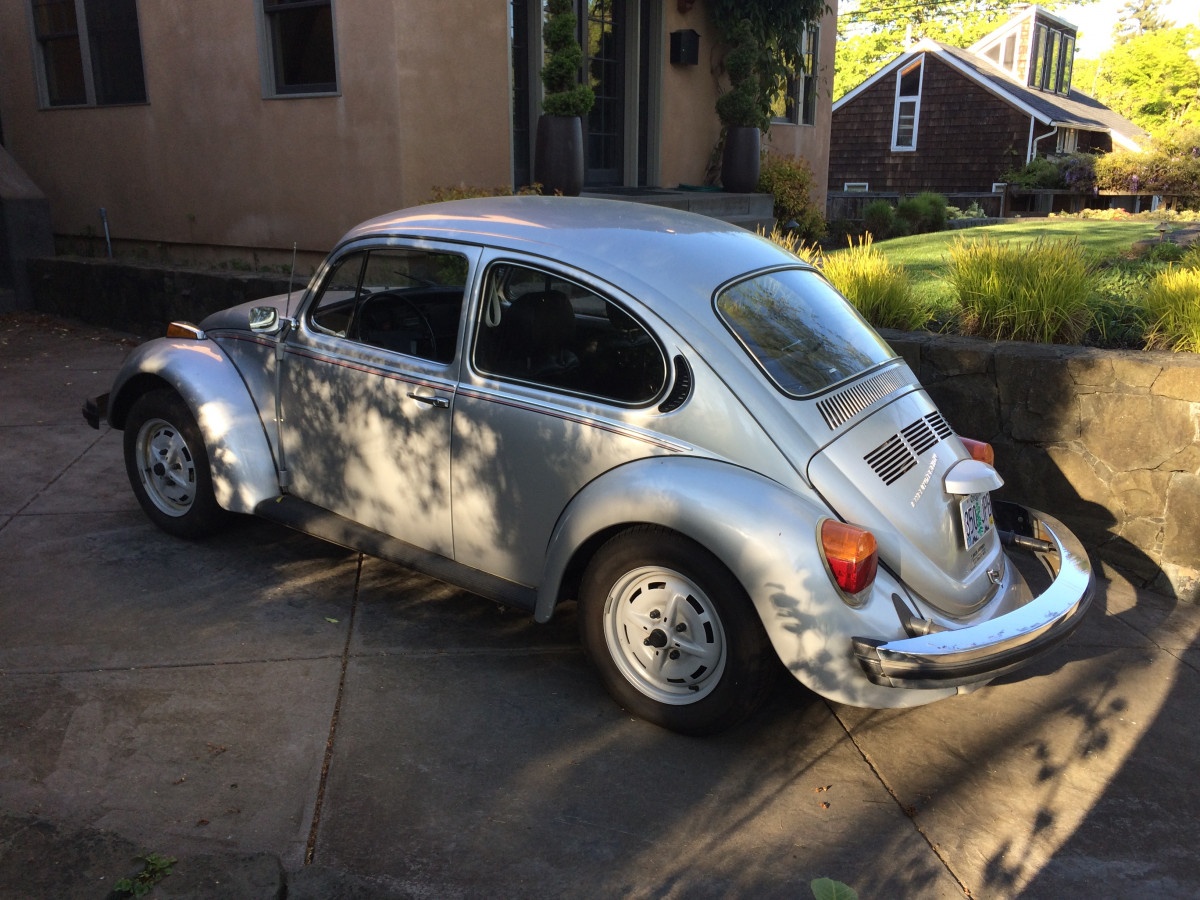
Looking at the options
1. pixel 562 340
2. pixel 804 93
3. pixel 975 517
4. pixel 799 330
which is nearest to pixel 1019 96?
pixel 804 93

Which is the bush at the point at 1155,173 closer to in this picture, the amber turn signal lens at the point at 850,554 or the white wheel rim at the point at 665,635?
the amber turn signal lens at the point at 850,554

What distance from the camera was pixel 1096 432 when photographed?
516cm

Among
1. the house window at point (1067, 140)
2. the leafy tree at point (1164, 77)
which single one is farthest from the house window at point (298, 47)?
the leafy tree at point (1164, 77)

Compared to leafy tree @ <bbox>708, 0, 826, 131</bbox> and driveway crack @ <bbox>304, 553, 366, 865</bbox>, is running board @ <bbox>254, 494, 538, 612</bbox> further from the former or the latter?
leafy tree @ <bbox>708, 0, 826, 131</bbox>

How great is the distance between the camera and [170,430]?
5000 mm

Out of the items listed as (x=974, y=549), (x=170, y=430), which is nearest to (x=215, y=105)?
(x=170, y=430)

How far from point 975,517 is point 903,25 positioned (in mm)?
59843

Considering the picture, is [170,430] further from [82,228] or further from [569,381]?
[82,228]

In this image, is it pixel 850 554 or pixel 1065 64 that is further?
pixel 1065 64

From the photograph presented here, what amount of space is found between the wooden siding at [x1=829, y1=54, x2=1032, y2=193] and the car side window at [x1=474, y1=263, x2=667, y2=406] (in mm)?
30981

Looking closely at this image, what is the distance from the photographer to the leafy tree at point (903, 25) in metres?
53.3

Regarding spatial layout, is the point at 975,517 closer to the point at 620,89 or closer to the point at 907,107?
the point at 620,89

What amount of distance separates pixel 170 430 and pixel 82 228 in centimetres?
885

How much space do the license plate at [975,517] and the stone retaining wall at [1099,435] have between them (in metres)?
1.58
